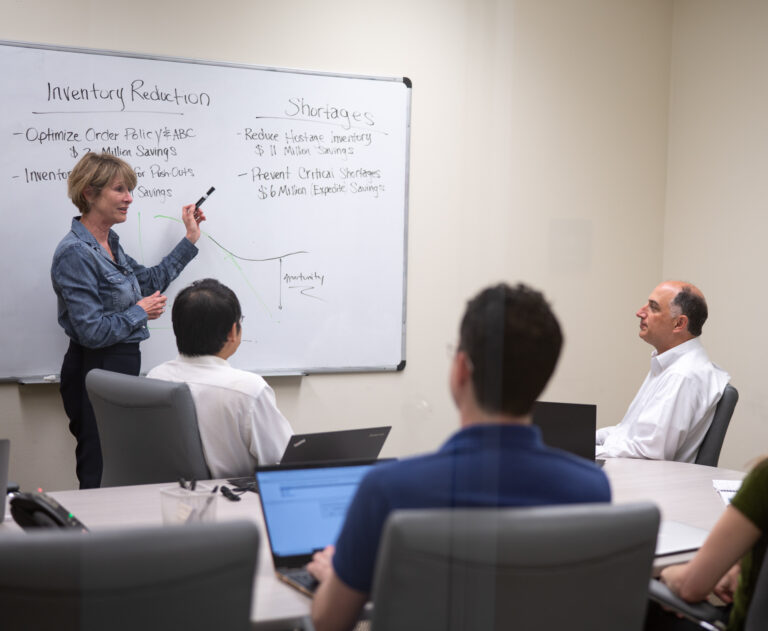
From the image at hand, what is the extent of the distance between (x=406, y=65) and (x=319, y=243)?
0.84 m

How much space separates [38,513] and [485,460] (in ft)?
2.59

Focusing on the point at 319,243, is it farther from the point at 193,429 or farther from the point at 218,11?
the point at 193,429

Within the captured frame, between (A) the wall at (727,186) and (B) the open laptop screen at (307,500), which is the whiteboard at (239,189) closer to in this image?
(A) the wall at (727,186)

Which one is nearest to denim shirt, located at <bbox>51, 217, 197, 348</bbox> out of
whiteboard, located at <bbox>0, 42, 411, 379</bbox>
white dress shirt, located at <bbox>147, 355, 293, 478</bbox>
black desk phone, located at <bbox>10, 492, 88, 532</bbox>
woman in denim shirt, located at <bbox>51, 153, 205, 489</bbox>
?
woman in denim shirt, located at <bbox>51, 153, 205, 489</bbox>

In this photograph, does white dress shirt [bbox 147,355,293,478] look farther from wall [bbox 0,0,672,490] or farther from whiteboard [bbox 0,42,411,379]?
whiteboard [bbox 0,42,411,379]

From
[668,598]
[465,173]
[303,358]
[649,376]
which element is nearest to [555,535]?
[668,598]

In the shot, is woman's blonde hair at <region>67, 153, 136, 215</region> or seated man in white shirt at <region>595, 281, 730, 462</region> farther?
woman's blonde hair at <region>67, 153, 136, 215</region>

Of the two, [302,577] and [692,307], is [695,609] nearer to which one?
[302,577]

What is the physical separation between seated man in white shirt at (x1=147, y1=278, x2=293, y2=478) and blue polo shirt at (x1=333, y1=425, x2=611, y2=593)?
94 cm

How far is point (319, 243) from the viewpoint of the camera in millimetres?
3336

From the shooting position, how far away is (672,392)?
2498mm

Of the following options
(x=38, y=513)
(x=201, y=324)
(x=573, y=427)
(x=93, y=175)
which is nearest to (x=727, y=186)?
(x=573, y=427)

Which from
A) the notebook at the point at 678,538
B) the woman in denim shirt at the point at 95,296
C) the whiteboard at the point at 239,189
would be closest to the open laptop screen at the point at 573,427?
the notebook at the point at 678,538

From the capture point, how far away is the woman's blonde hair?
9.34ft
